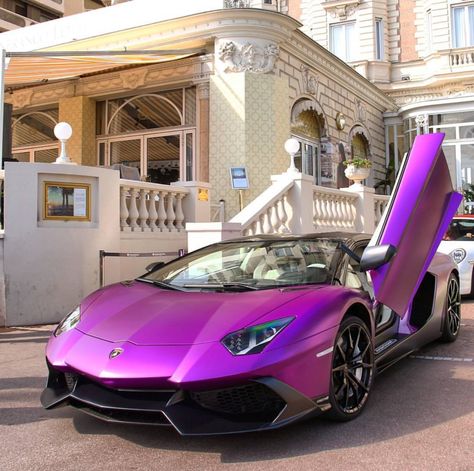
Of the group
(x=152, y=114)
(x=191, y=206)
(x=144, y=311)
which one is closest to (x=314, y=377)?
(x=144, y=311)

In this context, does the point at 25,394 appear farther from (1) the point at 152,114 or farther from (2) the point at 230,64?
(1) the point at 152,114

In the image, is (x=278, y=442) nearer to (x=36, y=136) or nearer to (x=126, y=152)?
(x=126, y=152)

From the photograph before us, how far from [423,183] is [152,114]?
10.9m

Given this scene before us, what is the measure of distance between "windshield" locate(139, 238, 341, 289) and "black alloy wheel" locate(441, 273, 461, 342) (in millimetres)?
1870

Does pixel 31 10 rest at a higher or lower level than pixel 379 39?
higher

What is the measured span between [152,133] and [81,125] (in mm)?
2007

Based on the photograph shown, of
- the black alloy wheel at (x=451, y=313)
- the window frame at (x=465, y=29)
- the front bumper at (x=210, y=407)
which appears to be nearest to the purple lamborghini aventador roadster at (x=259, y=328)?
the front bumper at (x=210, y=407)

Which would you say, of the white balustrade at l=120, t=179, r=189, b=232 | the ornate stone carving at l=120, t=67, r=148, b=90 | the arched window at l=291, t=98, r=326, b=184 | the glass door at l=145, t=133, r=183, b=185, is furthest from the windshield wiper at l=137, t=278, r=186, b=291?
the arched window at l=291, t=98, r=326, b=184

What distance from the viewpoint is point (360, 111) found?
60.8ft

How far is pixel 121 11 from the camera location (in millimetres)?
13430

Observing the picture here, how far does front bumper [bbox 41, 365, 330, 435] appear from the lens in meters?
2.75

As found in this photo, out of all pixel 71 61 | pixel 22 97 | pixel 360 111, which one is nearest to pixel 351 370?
pixel 71 61

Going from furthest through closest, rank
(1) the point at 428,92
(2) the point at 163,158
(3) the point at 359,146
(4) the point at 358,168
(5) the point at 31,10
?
1. (5) the point at 31,10
2. (1) the point at 428,92
3. (3) the point at 359,146
4. (2) the point at 163,158
5. (4) the point at 358,168

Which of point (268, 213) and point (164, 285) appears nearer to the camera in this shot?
point (164, 285)
